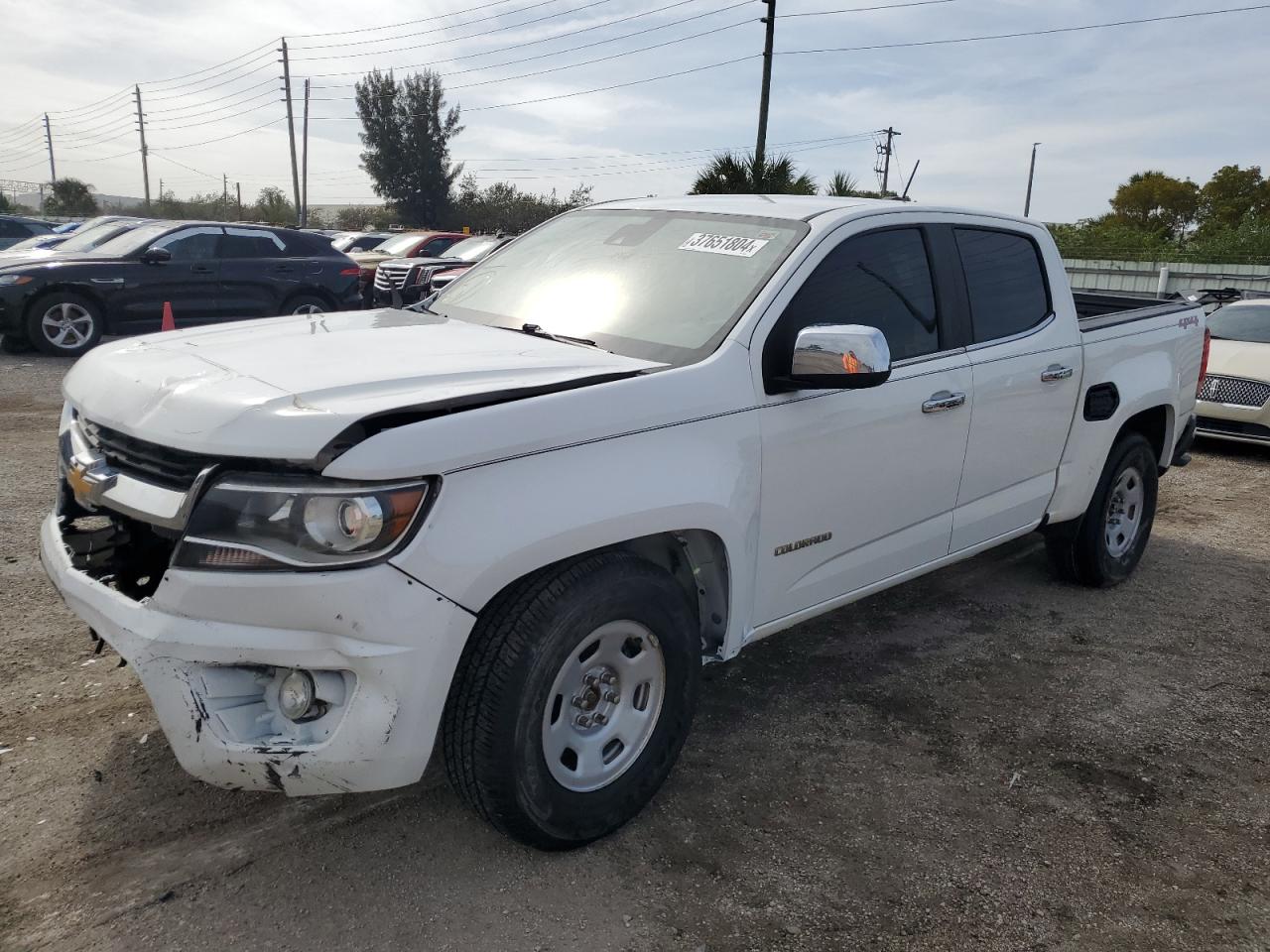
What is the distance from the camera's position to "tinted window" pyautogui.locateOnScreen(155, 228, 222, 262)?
39.7 ft

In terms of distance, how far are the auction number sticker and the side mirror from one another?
0.58 meters

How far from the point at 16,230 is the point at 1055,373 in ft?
73.1

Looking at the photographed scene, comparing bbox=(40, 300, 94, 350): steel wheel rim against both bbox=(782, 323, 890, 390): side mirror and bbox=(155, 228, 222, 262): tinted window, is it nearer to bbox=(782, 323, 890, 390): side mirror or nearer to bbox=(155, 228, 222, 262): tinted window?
bbox=(155, 228, 222, 262): tinted window

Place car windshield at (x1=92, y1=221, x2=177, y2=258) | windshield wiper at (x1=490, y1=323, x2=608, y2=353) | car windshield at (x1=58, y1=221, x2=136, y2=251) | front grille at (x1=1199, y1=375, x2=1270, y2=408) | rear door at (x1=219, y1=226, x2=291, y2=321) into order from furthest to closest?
1. car windshield at (x1=58, y1=221, x2=136, y2=251)
2. rear door at (x1=219, y1=226, x2=291, y2=321)
3. car windshield at (x1=92, y1=221, x2=177, y2=258)
4. front grille at (x1=1199, y1=375, x2=1270, y2=408)
5. windshield wiper at (x1=490, y1=323, x2=608, y2=353)

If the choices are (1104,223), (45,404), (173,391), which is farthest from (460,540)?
(1104,223)

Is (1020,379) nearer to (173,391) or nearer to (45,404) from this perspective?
(173,391)

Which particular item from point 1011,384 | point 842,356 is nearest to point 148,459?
point 842,356

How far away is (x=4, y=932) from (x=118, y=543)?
96cm

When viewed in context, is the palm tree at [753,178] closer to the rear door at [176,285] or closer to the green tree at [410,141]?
the rear door at [176,285]

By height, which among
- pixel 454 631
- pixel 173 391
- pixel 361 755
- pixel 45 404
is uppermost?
pixel 173 391

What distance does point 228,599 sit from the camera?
233 cm

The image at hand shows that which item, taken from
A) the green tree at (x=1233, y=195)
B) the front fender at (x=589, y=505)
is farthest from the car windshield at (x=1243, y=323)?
the green tree at (x=1233, y=195)

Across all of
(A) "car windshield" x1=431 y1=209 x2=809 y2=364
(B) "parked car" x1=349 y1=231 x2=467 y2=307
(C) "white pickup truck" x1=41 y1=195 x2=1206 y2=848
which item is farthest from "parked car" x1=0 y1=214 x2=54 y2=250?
(C) "white pickup truck" x1=41 y1=195 x2=1206 y2=848

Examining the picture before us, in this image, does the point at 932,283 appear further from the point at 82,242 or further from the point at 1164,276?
the point at 1164,276
